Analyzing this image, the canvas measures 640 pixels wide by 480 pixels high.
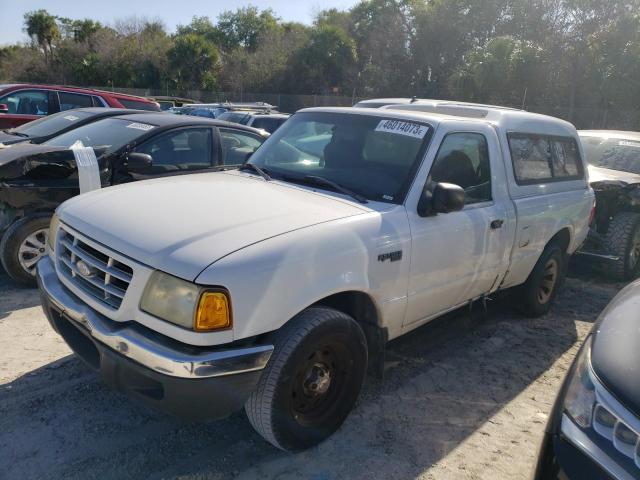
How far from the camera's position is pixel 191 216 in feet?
9.42

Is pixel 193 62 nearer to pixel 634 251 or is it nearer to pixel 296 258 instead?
pixel 634 251

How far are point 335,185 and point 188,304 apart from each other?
140 cm

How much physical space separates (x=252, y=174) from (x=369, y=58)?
3659 cm

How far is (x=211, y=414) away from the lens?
248 centimetres

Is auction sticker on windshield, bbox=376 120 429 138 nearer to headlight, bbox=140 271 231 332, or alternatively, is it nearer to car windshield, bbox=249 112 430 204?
car windshield, bbox=249 112 430 204

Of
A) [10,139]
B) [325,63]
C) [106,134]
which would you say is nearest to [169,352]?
[106,134]

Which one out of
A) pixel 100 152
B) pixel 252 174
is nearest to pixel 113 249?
pixel 252 174

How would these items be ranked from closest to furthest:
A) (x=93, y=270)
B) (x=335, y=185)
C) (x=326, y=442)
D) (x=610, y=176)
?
(x=93, y=270)
(x=326, y=442)
(x=335, y=185)
(x=610, y=176)

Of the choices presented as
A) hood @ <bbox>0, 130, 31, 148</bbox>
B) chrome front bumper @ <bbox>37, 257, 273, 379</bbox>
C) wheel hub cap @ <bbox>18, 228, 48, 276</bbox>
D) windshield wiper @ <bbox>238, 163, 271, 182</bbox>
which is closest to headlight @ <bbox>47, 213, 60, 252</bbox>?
chrome front bumper @ <bbox>37, 257, 273, 379</bbox>

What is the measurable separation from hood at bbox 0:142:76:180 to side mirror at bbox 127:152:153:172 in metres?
0.54

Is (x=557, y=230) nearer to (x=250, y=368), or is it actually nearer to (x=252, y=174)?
(x=252, y=174)

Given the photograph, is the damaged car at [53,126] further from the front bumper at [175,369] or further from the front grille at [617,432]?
the front grille at [617,432]

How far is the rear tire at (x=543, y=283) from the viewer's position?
4973 millimetres

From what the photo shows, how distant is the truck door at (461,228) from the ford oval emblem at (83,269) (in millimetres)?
1832
